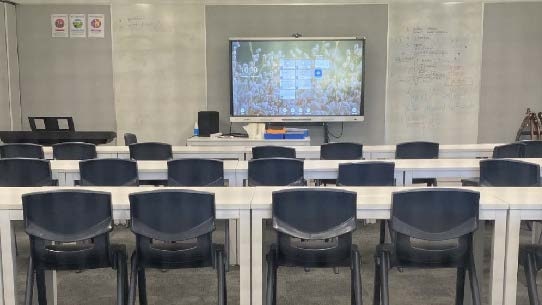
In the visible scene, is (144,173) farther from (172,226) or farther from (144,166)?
(172,226)

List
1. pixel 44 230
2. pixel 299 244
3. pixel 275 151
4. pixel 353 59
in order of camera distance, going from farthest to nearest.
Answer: pixel 353 59, pixel 275 151, pixel 299 244, pixel 44 230

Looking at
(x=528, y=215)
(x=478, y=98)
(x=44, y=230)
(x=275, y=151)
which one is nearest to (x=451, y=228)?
(x=528, y=215)

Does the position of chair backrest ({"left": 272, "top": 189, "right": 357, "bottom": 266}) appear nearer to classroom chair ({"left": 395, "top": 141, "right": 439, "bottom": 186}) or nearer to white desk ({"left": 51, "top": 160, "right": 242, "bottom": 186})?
white desk ({"left": 51, "top": 160, "right": 242, "bottom": 186})

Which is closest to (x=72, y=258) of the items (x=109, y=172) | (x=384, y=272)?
(x=109, y=172)

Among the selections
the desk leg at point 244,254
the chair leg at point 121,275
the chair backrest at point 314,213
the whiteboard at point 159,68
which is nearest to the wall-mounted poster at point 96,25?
the whiteboard at point 159,68

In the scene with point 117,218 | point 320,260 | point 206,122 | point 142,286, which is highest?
point 206,122

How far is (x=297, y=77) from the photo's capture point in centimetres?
838

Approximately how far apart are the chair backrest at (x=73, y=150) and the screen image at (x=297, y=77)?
10.8ft

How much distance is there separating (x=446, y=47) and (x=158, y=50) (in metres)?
4.44

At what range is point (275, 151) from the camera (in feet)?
17.0

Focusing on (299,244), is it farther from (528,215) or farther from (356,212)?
(528,215)

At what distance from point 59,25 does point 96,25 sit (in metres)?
0.58

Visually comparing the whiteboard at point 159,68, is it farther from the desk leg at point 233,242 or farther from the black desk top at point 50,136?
the desk leg at point 233,242

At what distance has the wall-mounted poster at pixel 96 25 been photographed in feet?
27.9
